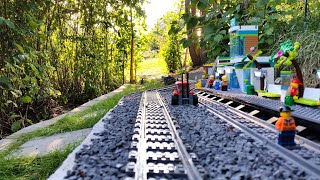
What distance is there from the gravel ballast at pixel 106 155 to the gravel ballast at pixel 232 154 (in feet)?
1.74

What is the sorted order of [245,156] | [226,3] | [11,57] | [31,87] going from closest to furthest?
[245,156], [11,57], [31,87], [226,3]

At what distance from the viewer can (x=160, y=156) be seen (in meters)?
2.24

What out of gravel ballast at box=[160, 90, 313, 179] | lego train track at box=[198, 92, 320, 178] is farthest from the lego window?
→ gravel ballast at box=[160, 90, 313, 179]

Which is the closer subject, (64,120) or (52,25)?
(64,120)

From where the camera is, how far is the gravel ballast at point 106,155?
1.91 meters

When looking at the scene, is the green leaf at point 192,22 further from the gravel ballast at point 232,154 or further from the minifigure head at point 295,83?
the gravel ballast at point 232,154

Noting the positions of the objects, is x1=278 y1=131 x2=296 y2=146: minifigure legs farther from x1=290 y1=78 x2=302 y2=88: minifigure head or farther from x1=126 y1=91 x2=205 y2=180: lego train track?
x1=290 y1=78 x2=302 y2=88: minifigure head

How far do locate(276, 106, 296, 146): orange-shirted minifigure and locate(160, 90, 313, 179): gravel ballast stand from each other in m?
0.16

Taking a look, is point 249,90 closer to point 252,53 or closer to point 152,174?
point 252,53

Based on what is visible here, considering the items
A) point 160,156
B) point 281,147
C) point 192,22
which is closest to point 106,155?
point 160,156

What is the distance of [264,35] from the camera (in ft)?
23.3

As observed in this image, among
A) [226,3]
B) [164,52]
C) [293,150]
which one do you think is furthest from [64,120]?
[164,52]

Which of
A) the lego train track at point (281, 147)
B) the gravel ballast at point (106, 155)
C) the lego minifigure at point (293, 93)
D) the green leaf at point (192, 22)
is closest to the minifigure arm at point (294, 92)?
the lego minifigure at point (293, 93)

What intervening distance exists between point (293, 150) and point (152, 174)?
1.09 meters
